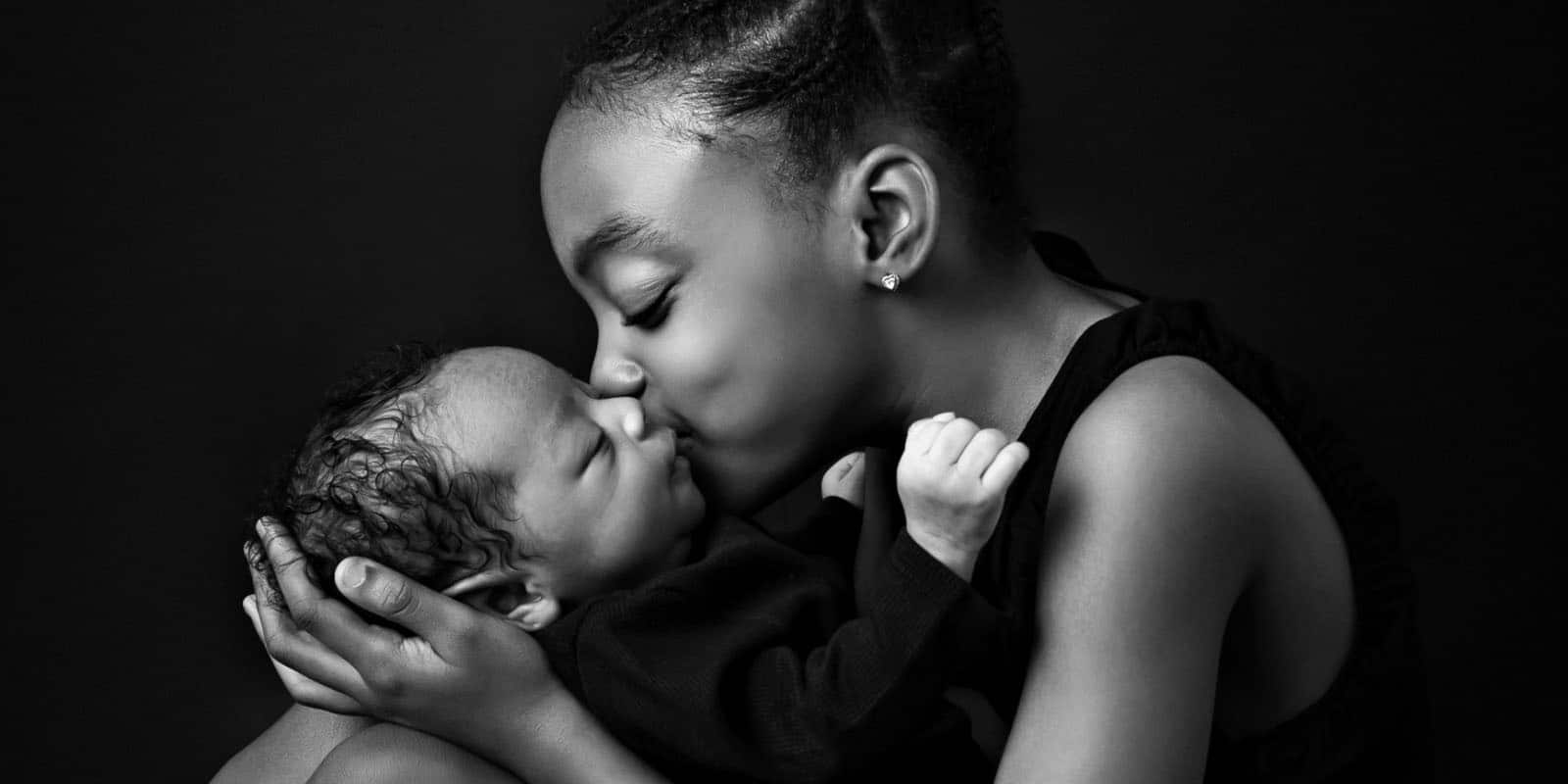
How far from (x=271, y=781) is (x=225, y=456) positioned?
0.63m

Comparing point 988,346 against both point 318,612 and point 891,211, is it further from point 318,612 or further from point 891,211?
point 318,612

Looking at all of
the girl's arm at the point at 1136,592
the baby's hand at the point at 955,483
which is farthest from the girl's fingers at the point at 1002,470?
the girl's arm at the point at 1136,592

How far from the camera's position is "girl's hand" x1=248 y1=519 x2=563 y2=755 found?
148cm

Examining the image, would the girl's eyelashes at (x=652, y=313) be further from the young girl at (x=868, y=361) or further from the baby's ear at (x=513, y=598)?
the baby's ear at (x=513, y=598)

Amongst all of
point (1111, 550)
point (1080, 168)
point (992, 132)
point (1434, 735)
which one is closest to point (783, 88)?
point (992, 132)

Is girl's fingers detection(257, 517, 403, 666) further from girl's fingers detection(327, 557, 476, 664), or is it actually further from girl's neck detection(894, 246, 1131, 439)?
girl's neck detection(894, 246, 1131, 439)

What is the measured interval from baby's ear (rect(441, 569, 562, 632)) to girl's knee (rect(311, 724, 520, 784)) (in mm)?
132

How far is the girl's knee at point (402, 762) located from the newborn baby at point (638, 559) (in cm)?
13

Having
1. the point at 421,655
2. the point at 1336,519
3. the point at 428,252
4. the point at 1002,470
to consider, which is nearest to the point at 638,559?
the point at 421,655

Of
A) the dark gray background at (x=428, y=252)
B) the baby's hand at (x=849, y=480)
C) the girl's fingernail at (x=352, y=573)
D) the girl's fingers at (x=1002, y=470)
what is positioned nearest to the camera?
the girl's fingers at (x=1002, y=470)

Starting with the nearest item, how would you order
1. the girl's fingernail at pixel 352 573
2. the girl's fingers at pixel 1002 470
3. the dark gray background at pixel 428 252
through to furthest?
the girl's fingers at pixel 1002 470 < the girl's fingernail at pixel 352 573 < the dark gray background at pixel 428 252

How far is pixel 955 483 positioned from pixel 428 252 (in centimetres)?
123

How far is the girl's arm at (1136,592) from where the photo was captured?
4.29 ft

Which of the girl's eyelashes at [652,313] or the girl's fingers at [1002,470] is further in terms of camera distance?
the girl's eyelashes at [652,313]
